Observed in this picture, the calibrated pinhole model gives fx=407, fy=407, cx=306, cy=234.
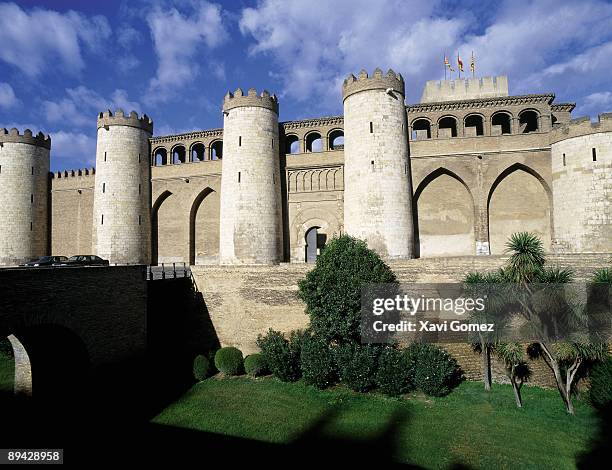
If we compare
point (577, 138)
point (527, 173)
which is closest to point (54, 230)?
point (527, 173)

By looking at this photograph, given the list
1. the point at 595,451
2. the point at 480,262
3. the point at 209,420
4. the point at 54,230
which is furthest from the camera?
the point at 54,230

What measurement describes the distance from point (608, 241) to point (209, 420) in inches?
739

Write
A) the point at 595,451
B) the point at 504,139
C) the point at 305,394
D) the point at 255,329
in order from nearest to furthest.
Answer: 1. the point at 595,451
2. the point at 305,394
3. the point at 255,329
4. the point at 504,139

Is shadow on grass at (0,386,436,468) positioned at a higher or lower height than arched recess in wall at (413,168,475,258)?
lower

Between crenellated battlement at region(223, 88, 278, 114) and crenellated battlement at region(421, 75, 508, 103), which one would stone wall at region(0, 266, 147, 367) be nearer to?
crenellated battlement at region(223, 88, 278, 114)

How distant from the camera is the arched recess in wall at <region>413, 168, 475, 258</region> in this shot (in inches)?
873

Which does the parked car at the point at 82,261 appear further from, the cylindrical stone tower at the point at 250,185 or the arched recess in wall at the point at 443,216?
the arched recess in wall at the point at 443,216

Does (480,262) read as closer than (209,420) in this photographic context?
No

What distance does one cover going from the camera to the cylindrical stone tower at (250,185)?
21859mm

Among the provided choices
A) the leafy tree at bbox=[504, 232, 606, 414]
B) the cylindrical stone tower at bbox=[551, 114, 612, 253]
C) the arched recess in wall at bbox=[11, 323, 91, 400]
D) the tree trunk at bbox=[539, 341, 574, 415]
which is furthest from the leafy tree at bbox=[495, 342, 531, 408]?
the arched recess in wall at bbox=[11, 323, 91, 400]

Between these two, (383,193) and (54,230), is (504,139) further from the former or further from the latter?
(54,230)

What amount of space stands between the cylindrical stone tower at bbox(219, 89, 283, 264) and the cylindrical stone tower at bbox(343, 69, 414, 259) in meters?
4.36

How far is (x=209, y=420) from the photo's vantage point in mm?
12680

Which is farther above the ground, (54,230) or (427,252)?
(54,230)
